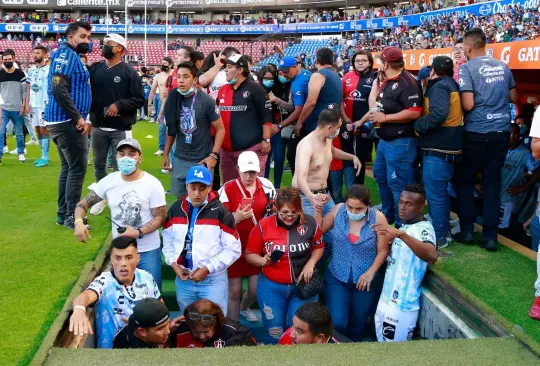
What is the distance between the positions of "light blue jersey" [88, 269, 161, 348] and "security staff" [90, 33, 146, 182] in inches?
96.6

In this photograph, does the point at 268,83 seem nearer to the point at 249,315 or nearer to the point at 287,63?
the point at 287,63

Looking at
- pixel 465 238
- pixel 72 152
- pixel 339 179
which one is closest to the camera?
pixel 465 238

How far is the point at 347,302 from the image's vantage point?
16.7 feet

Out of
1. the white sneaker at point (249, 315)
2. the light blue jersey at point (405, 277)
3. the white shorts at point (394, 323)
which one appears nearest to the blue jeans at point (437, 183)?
the light blue jersey at point (405, 277)

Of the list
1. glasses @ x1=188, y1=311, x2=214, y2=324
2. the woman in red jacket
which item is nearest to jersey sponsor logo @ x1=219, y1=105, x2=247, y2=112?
the woman in red jacket

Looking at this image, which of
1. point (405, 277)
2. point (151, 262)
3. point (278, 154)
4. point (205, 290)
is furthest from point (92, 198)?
point (278, 154)

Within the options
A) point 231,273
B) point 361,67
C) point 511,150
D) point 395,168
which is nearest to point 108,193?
point 231,273

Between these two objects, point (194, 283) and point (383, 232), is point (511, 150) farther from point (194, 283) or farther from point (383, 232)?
point (194, 283)

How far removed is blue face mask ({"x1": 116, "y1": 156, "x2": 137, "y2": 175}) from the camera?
471 cm

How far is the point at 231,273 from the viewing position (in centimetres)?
518

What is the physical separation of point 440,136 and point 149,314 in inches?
120

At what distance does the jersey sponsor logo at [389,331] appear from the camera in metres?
4.75

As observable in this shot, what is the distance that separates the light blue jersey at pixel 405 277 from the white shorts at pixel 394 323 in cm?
4

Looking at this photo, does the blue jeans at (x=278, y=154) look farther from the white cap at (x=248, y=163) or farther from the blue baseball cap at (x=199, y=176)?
the blue baseball cap at (x=199, y=176)
